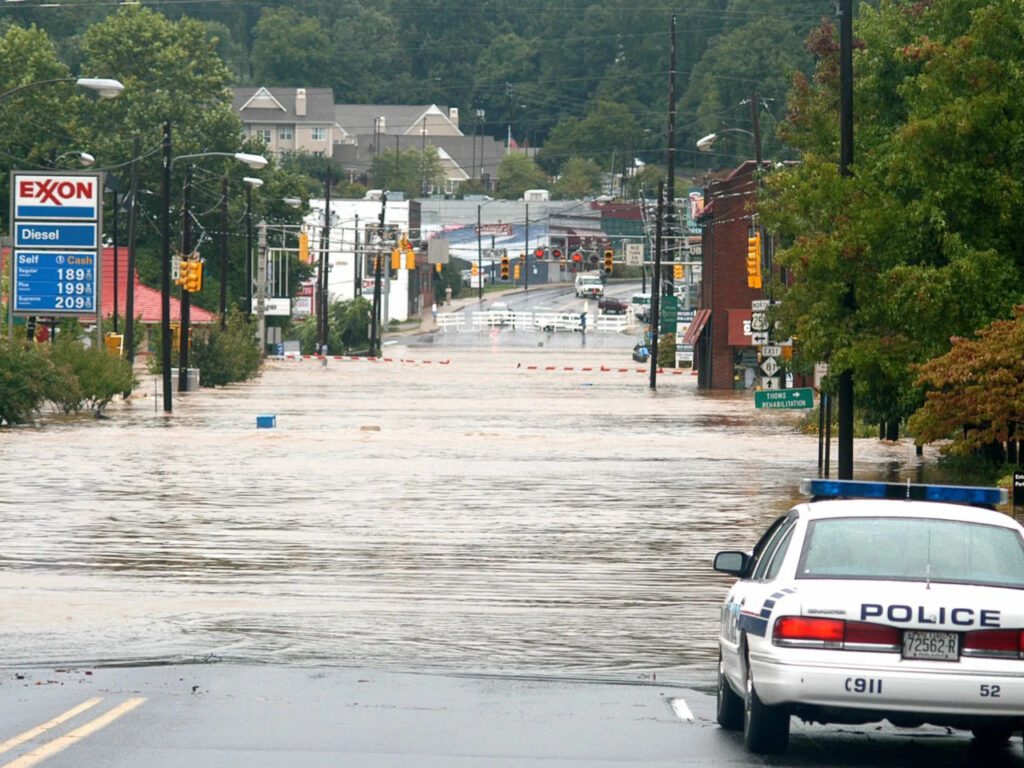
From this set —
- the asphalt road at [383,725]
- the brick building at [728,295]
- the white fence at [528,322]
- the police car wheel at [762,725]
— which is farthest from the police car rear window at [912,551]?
the white fence at [528,322]

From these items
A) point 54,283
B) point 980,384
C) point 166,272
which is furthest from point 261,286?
point 980,384

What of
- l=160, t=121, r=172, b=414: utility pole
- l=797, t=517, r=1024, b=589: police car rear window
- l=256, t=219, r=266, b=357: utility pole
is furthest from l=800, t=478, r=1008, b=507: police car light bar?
l=256, t=219, r=266, b=357: utility pole

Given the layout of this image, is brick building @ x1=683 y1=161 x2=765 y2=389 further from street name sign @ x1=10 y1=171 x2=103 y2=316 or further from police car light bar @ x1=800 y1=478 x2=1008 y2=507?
police car light bar @ x1=800 y1=478 x2=1008 y2=507

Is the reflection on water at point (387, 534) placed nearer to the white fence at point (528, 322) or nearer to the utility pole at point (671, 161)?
the utility pole at point (671, 161)

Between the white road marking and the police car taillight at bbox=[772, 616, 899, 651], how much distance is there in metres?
2.03

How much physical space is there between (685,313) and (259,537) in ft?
248

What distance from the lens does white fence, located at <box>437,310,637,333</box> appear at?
475ft

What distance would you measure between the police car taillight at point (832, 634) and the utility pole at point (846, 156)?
63.2ft

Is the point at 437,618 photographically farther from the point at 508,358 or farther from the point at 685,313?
the point at 508,358

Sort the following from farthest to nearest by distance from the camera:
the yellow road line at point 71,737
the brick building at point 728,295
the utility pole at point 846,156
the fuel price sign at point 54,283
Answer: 1. the brick building at point 728,295
2. the fuel price sign at point 54,283
3. the utility pole at point 846,156
4. the yellow road line at point 71,737

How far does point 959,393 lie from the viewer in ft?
86.4

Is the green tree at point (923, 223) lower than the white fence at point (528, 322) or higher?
higher

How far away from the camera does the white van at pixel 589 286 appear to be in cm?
16712

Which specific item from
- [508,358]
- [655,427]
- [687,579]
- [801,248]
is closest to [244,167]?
[508,358]
